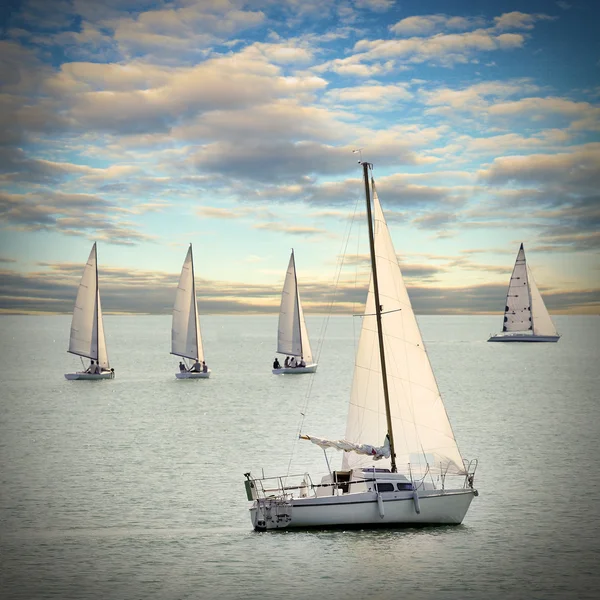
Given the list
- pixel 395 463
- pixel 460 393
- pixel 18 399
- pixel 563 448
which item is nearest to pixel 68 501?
pixel 395 463

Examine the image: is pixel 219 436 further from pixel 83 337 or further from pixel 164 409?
pixel 83 337

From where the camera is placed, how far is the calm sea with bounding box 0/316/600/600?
3319cm

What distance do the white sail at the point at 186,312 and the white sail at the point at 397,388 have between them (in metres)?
65.9

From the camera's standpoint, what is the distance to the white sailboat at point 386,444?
38.1m

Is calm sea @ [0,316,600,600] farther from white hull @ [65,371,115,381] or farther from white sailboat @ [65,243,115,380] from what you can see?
white hull @ [65,371,115,381]

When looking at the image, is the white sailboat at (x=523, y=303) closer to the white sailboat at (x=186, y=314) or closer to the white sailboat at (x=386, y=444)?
the white sailboat at (x=186, y=314)

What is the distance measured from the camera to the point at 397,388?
40875 millimetres

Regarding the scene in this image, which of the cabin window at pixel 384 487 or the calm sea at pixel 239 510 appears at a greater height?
the cabin window at pixel 384 487

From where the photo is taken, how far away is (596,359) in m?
178

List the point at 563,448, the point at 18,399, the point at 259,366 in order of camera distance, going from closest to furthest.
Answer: the point at 563,448, the point at 18,399, the point at 259,366

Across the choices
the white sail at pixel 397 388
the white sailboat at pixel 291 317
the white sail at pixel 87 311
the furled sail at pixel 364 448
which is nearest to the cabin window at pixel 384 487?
the furled sail at pixel 364 448

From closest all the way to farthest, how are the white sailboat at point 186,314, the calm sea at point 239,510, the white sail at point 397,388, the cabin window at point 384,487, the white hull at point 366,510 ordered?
the calm sea at point 239,510, the white hull at point 366,510, the cabin window at point 384,487, the white sail at point 397,388, the white sailboat at point 186,314

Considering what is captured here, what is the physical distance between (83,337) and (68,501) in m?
60.6

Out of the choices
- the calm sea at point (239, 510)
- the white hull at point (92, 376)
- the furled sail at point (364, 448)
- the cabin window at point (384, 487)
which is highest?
the furled sail at point (364, 448)
